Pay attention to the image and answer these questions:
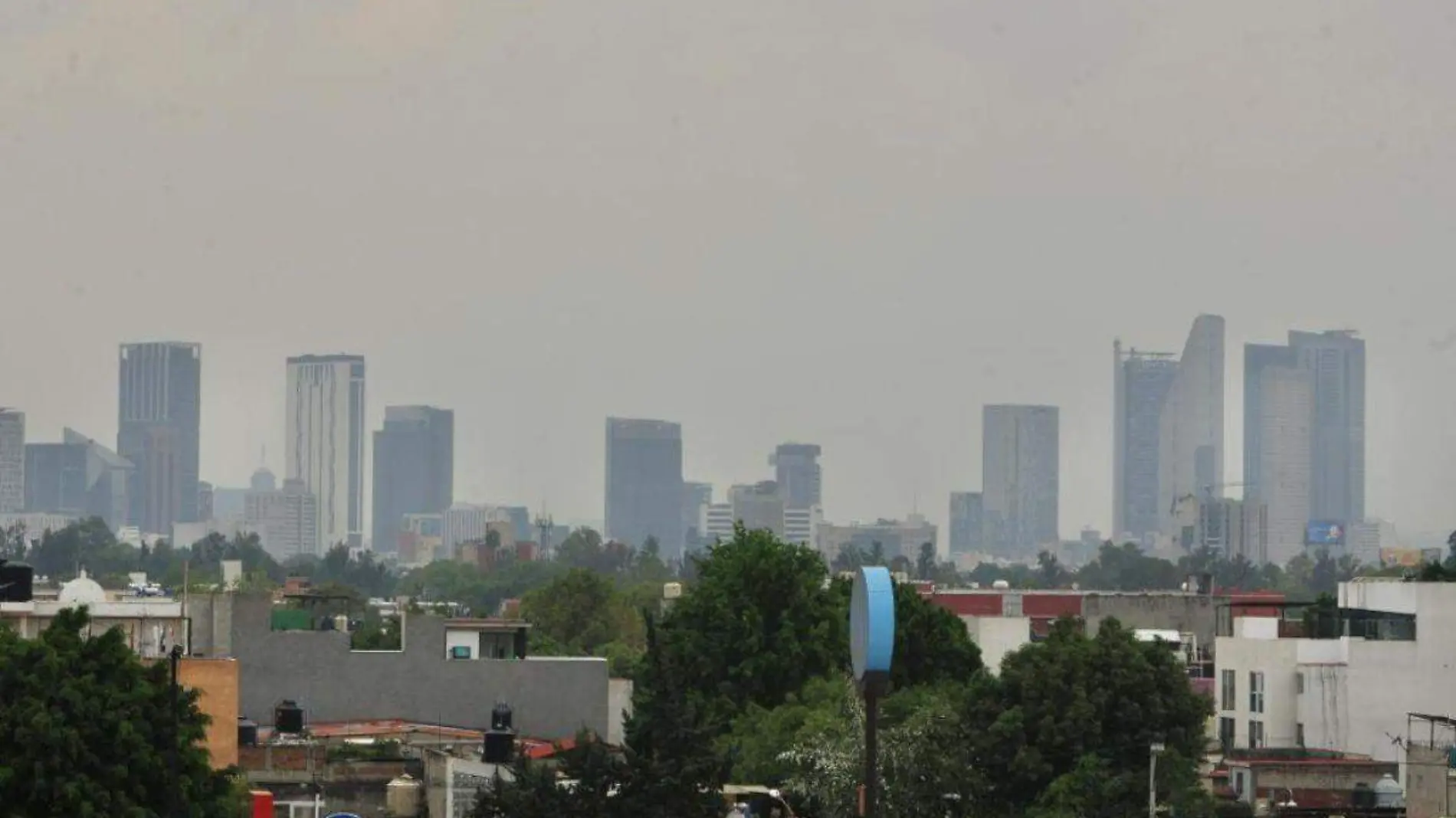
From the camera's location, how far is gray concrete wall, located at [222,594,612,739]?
50156 millimetres

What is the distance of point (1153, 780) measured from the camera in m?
34.8

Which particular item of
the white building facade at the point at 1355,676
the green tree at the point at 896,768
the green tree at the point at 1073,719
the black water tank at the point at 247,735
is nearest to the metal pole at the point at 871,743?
A: the green tree at the point at 896,768

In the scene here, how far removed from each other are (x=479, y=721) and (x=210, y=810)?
2065cm

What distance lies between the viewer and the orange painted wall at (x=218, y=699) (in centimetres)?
3566

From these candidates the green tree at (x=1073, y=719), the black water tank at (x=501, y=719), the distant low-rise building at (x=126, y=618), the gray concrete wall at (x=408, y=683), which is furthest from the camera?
the gray concrete wall at (x=408, y=683)

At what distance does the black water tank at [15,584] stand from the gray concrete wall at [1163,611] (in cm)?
3940

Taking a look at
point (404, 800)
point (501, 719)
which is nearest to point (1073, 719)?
point (501, 719)

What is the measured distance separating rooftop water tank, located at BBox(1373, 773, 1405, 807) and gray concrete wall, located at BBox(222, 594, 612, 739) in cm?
1538

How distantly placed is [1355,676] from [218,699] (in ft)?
73.0

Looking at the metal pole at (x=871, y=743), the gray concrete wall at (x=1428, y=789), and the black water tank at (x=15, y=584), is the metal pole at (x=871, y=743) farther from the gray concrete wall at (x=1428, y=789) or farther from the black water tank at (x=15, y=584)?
the black water tank at (x=15, y=584)

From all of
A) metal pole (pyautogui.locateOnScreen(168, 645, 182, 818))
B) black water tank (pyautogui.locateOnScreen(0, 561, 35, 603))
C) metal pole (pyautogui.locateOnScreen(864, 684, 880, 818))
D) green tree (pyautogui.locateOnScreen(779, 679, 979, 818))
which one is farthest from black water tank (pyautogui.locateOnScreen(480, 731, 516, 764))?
black water tank (pyautogui.locateOnScreen(0, 561, 35, 603))

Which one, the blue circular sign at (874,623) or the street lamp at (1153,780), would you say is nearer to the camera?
the blue circular sign at (874,623)

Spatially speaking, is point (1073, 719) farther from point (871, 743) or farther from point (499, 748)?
point (871, 743)

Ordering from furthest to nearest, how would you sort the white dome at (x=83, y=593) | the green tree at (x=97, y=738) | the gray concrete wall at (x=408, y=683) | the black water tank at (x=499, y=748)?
the gray concrete wall at (x=408, y=683) → the white dome at (x=83, y=593) → the black water tank at (x=499, y=748) → the green tree at (x=97, y=738)
